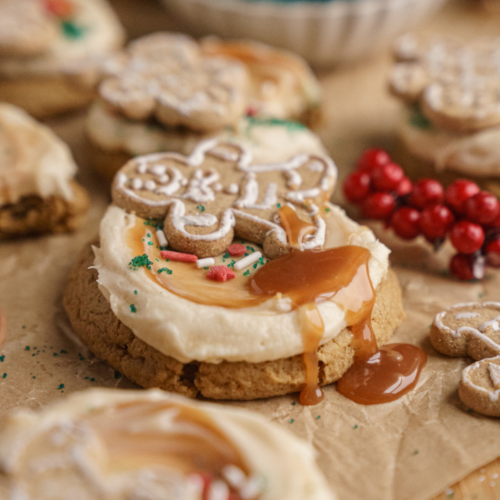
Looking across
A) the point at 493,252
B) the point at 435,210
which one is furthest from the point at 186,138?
the point at 493,252

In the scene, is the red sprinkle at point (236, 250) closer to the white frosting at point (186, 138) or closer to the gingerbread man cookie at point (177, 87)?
the white frosting at point (186, 138)

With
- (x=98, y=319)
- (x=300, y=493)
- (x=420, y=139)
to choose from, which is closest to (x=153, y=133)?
(x=98, y=319)

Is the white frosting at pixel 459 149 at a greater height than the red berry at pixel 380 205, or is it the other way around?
the white frosting at pixel 459 149

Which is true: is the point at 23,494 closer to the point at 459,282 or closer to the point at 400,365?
the point at 400,365

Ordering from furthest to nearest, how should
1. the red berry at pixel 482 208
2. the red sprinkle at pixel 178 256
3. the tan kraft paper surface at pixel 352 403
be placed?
the red berry at pixel 482 208 → the red sprinkle at pixel 178 256 → the tan kraft paper surface at pixel 352 403

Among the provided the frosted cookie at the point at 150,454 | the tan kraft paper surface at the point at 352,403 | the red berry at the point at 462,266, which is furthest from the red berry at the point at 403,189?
the frosted cookie at the point at 150,454

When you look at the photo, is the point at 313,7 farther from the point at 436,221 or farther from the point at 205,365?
the point at 205,365

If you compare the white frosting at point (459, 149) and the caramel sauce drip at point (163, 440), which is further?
the white frosting at point (459, 149)
